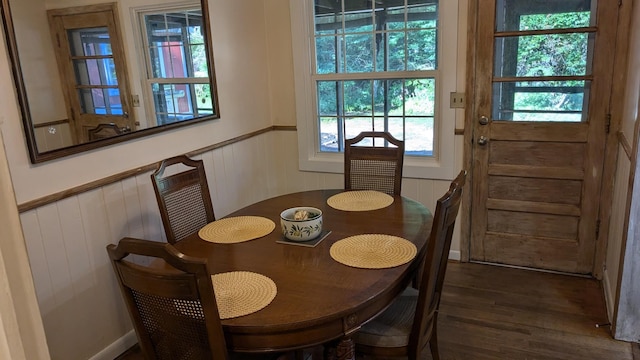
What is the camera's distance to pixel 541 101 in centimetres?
298

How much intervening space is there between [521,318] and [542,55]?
1595 mm

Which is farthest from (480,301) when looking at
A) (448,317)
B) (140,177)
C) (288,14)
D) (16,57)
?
(16,57)

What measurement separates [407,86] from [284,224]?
172cm

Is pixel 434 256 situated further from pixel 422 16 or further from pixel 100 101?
pixel 422 16

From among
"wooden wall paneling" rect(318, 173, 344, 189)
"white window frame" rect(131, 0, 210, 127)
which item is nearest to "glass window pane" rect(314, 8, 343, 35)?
"wooden wall paneling" rect(318, 173, 344, 189)

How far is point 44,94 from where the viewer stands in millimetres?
2043

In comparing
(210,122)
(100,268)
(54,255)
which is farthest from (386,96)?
(54,255)

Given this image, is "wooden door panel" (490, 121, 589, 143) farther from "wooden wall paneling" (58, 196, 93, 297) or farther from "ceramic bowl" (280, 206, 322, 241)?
"wooden wall paneling" (58, 196, 93, 297)

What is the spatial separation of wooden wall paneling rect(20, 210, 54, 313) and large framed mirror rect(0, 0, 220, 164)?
0.26 metres

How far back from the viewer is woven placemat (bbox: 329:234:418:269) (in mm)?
1753

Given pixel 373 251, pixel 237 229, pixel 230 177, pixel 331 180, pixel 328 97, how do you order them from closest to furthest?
pixel 373 251 < pixel 237 229 < pixel 230 177 < pixel 328 97 < pixel 331 180

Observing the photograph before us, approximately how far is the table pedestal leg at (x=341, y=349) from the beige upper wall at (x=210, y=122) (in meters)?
1.40

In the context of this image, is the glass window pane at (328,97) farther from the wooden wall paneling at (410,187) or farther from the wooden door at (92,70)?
the wooden door at (92,70)

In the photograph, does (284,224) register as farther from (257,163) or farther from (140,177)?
(257,163)
